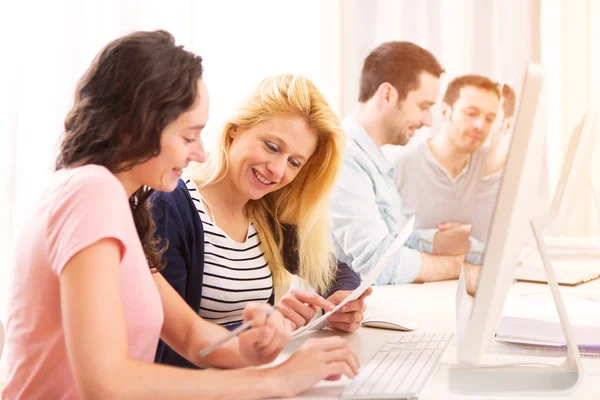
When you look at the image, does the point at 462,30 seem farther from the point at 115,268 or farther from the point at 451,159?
the point at 115,268

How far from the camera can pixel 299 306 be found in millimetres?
1322

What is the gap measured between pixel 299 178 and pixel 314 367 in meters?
0.83

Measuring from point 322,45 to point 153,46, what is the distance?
2.48m

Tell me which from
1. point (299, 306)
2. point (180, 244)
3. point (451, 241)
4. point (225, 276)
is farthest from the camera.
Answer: point (451, 241)

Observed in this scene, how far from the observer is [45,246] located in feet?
2.83

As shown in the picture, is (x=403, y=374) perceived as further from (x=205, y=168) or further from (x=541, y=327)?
(x=205, y=168)

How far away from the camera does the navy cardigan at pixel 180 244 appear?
4.60 ft

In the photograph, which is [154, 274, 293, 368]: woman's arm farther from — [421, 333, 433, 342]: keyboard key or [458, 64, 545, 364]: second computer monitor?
[458, 64, 545, 364]: second computer monitor

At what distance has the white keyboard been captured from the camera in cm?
92

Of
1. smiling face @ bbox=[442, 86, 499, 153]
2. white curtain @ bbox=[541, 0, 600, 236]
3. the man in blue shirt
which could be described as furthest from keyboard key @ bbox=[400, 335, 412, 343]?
white curtain @ bbox=[541, 0, 600, 236]

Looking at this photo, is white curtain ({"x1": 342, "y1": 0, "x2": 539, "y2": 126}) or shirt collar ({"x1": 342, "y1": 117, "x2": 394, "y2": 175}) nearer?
shirt collar ({"x1": 342, "y1": 117, "x2": 394, "y2": 175})

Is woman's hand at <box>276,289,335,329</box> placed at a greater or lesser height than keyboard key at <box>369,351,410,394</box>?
lesser

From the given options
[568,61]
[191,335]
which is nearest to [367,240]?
[191,335]

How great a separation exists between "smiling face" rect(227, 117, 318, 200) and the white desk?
377 mm
